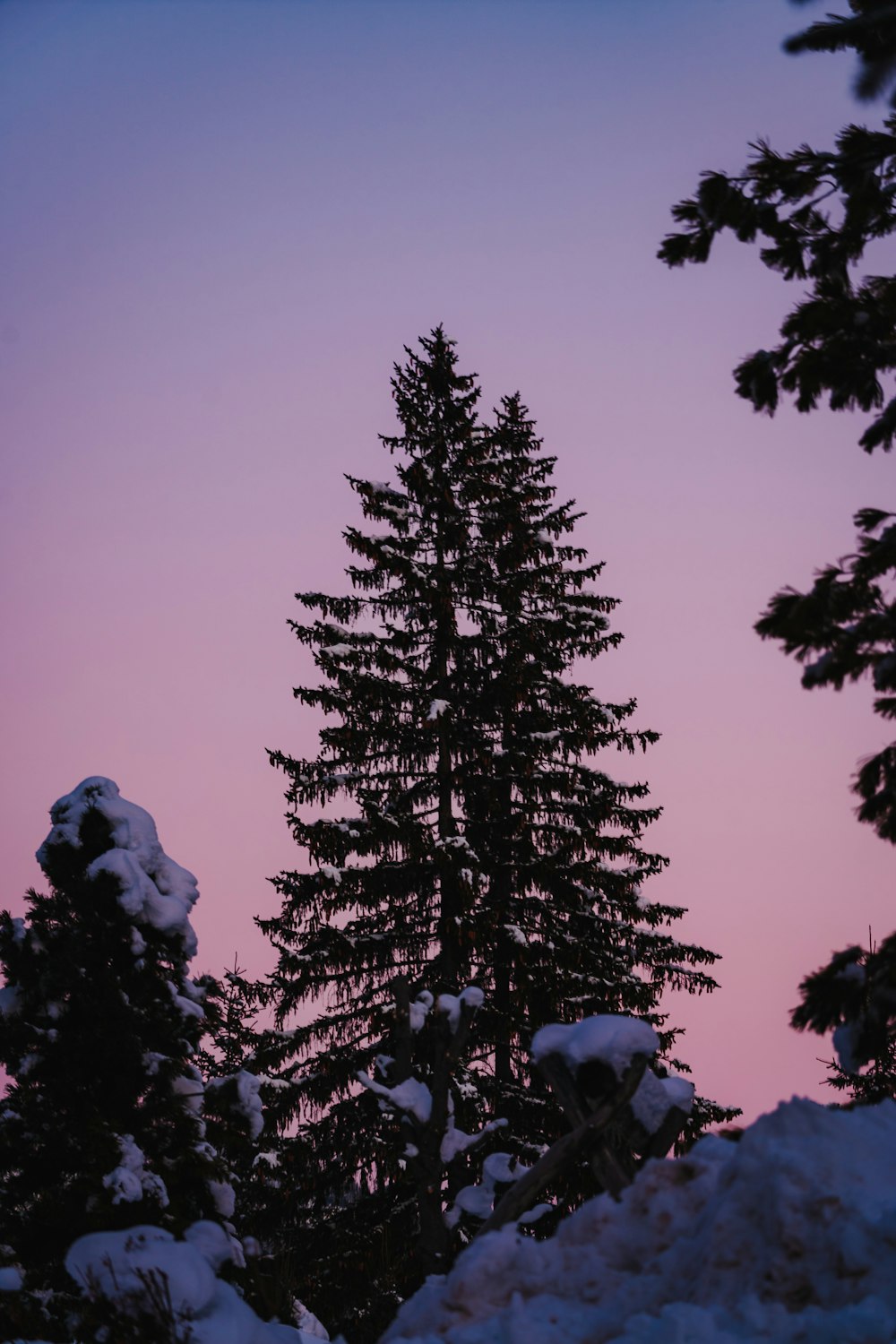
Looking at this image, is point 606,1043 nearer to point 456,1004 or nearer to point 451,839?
point 456,1004

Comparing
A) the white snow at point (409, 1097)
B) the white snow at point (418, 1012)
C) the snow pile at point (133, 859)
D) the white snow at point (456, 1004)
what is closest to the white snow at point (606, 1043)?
the white snow at point (456, 1004)

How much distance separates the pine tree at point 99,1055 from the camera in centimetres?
898

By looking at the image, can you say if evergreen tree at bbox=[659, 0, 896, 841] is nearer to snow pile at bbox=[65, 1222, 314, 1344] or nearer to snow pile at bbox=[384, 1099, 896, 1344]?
snow pile at bbox=[384, 1099, 896, 1344]

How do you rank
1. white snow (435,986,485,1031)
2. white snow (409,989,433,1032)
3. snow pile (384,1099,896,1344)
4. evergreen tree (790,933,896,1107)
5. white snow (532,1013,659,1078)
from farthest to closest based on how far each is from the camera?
white snow (409,989,433,1032) → white snow (435,986,485,1031) → white snow (532,1013,659,1078) → evergreen tree (790,933,896,1107) → snow pile (384,1099,896,1344)

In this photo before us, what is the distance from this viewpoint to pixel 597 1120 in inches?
234

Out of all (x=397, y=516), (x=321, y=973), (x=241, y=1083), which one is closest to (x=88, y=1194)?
(x=241, y=1083)

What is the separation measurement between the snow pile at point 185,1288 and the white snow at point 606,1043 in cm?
222

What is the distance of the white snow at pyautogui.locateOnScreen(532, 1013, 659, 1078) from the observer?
5.94m

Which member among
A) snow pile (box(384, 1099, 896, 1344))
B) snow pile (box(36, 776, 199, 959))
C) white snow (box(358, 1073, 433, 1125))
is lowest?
snow pile (box(384, 1099, 896, 1344))

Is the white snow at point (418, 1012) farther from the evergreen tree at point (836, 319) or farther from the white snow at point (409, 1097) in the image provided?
the evergreen tree at point (836, 319)

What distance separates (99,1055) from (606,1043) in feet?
20.2

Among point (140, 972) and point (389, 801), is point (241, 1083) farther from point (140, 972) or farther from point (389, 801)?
point (389, 801)

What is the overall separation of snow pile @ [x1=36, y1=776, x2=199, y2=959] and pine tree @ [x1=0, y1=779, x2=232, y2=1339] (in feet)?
0.06

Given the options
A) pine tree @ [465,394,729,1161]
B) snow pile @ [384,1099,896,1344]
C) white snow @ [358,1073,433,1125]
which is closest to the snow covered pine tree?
pine tree @ [465,394,729,1161]
